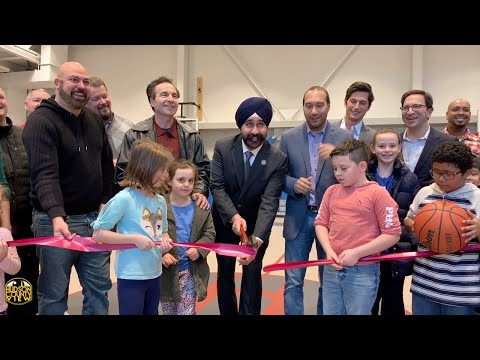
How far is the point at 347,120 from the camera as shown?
405cm

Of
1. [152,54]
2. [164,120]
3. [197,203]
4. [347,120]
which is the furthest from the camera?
[152,54]

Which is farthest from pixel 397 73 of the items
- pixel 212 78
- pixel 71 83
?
pixel 71 83

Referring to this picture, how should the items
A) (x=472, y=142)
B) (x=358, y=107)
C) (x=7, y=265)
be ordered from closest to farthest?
(x=7, y=265)
(x=358, y=107)
(x=472, y=142)

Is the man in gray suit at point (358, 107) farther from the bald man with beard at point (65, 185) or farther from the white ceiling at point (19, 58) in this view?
the white ceiling at point (19, 58)

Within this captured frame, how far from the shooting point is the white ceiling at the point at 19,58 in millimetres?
11666

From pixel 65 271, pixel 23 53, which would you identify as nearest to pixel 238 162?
pixel 65 271

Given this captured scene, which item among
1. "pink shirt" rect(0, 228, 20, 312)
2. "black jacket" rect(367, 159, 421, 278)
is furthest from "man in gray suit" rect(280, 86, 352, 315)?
"pink shirt" rect(0, 228, 20, 312)

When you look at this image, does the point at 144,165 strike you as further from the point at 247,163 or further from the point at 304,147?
the point at 304,147

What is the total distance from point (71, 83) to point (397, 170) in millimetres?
2625

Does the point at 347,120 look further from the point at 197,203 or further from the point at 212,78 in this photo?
the point at 212,78

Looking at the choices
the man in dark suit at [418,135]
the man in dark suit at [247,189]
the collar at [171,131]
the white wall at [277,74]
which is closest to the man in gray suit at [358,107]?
the man in dark suit at [418,135]

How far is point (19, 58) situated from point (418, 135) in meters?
12.9

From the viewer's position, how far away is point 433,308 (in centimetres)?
270

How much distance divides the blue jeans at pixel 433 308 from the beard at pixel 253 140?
170cm
